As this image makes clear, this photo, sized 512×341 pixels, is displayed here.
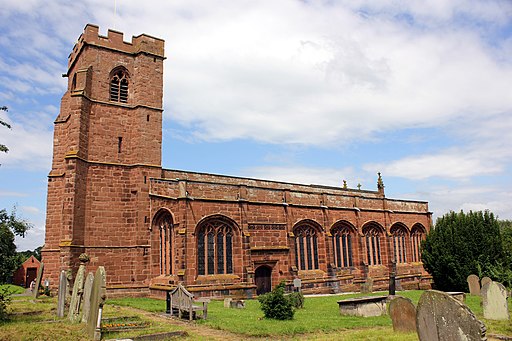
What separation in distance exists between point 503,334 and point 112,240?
19.4m

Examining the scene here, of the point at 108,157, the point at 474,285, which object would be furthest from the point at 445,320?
the point at 108,157

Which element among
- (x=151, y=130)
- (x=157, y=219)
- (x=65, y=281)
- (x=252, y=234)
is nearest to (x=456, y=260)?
(x=252, y=234)

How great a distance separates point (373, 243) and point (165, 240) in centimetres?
1722

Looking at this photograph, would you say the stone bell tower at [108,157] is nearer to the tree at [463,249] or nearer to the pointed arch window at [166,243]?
the pointed arch window at [166,243]

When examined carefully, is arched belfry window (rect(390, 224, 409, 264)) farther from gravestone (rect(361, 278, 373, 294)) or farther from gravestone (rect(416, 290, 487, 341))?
gravestone (rect(416, 290, 487, 341))

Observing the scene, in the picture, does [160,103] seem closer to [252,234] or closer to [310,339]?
[252,234]

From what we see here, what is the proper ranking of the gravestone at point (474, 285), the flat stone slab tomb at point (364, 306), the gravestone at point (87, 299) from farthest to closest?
the gravestone at point (474, 285) < the flat stone slab tomb at point (364, 306) < the gravestone at point (87, 299)

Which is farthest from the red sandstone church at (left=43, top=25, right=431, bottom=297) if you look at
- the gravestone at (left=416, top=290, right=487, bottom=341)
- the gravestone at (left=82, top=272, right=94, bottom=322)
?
the gravestone at (left=416, top=290, right=487, bottom=341)

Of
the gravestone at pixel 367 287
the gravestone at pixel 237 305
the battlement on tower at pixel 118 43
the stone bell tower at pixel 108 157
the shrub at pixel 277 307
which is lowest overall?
the gravestone at pixel 367 287

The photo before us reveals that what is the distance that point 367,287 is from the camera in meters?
27.8

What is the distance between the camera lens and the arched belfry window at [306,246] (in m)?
27.3

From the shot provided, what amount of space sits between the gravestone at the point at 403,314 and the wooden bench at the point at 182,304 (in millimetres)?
6469

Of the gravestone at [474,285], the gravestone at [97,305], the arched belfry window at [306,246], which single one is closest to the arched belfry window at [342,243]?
the arched belfry window at [306,246]

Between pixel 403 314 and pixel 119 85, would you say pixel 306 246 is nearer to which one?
pixel 119 85
